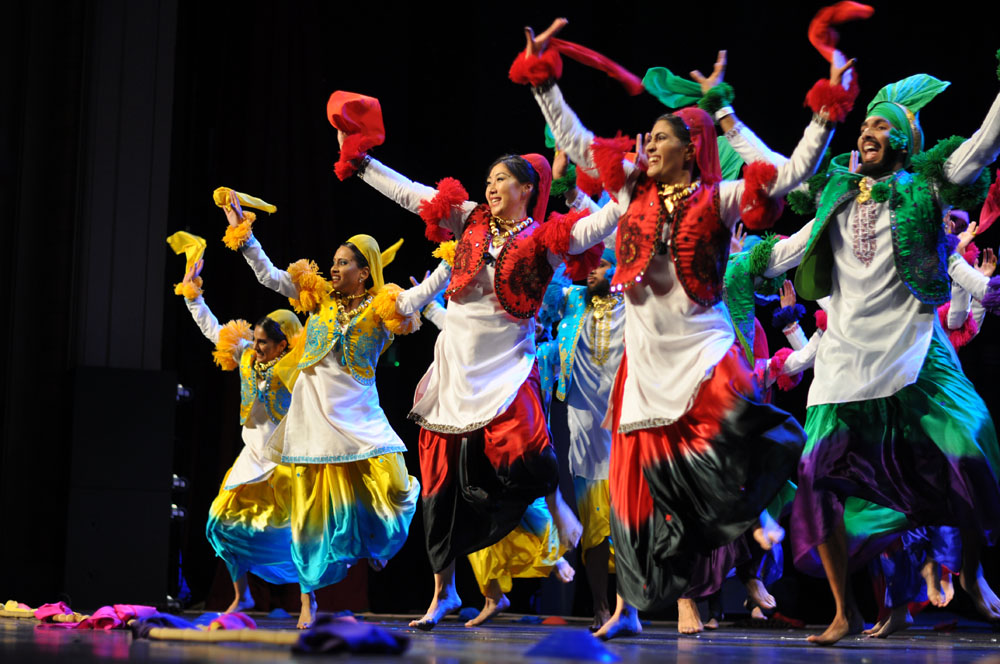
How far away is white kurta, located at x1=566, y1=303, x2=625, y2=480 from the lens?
561 cm

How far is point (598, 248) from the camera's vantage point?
4.80 metres

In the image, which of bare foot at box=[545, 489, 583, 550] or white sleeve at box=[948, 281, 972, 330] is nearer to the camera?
bare foot at box=[545, 489, 583, 550]

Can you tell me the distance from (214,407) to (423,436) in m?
3.45

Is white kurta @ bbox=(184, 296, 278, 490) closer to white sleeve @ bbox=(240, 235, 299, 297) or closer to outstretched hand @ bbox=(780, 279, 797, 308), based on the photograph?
white sleeve @ bbox=(240, 235, 299, 297)

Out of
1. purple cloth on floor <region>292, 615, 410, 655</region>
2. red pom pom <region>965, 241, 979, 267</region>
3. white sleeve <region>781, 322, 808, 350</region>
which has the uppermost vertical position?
red pom pom <region>965, 241, 979, 267</region>

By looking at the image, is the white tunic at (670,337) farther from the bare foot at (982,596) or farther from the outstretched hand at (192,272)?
the outstretched hand at (192,272)

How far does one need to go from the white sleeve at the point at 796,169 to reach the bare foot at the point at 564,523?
1363 millimetres

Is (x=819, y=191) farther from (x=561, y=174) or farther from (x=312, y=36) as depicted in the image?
(x=312, y=36)

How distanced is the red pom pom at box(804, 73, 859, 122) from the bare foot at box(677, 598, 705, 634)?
2.03 m

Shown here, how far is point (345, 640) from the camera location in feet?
9.43

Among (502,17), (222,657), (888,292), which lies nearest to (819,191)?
(888,292)

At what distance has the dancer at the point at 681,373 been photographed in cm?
399

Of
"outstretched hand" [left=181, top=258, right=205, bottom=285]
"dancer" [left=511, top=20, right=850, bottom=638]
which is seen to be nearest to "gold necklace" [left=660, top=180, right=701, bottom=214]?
"dancer" [left=511, top=20, right=850, bottom=638]

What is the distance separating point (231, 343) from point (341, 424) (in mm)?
1405
